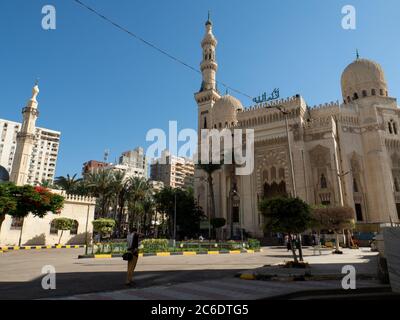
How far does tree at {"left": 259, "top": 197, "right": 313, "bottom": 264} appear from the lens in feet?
46.8

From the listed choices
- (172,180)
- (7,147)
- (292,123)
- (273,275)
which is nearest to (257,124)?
(292,123)

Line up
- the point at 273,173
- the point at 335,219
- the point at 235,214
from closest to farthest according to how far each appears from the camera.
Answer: the point at 335,219, the point at 273,173, the point at 235,214

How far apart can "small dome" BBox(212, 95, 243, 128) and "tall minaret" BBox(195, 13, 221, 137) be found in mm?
1972

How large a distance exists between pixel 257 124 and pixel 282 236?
61.7ft

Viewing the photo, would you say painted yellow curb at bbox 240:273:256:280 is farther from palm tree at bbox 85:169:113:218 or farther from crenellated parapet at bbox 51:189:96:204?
palm tree at bbox 85:169:113:218

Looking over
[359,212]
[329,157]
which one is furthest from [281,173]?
[359,212]

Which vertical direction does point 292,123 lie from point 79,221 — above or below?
above

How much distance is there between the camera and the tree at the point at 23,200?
91.2ft

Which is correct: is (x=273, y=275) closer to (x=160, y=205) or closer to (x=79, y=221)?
(x=79, y=221)

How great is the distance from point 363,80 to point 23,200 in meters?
52.6

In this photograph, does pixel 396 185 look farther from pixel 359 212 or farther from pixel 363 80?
pixel 363 80

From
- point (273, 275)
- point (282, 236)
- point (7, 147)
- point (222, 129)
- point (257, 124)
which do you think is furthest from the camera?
point (7, 147)

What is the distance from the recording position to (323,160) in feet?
144

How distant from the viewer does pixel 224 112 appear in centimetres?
5750
